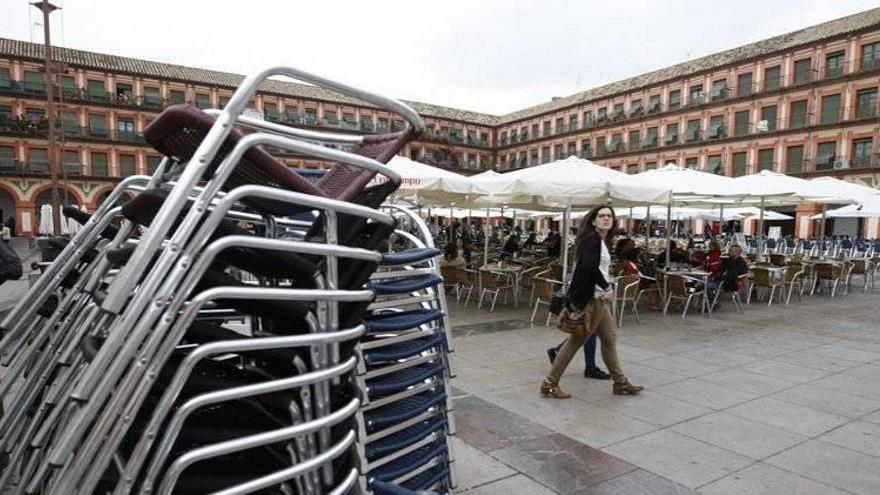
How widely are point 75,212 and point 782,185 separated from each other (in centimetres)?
1165

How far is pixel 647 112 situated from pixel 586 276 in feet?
141

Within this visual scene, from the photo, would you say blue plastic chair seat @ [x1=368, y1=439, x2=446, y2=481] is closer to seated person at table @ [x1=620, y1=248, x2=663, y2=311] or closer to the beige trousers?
the beige trousers

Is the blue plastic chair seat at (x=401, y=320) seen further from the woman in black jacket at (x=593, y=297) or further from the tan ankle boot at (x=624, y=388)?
the tan ankle boot at (x=624, y=388)

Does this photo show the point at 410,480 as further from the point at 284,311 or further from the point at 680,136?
the point at 680,136

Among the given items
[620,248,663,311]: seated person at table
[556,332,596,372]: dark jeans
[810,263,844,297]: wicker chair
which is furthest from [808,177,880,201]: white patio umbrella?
[556,332,596,372]: dark jeans

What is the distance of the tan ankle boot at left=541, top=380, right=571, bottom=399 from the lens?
459cm

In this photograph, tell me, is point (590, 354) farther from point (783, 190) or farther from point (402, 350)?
point (783, 190)

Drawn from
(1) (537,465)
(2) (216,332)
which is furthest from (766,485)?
(2) (216,332)

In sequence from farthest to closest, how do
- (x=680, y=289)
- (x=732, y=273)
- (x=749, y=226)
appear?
(x=749, y=226) < (x=732, y=273) < (x=680, y=289)

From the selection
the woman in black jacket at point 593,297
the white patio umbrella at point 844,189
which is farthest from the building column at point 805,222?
the woman in black jacket at point 593,297

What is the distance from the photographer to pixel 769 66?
3575 cm

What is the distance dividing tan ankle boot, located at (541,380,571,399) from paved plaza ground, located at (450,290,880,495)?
0.25 feet

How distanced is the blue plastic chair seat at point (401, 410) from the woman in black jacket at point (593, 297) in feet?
7.97

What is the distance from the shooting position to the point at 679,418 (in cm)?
420
